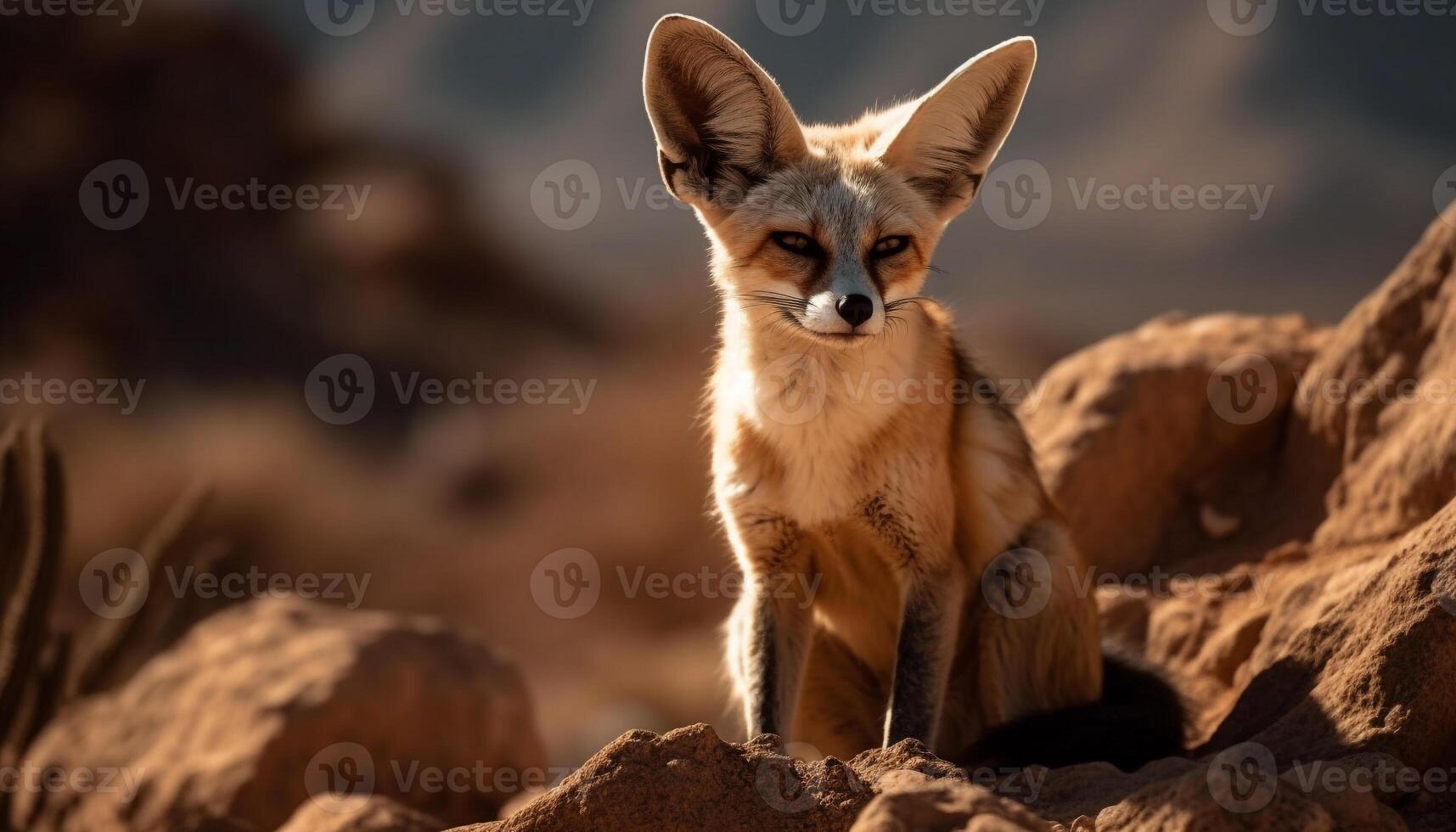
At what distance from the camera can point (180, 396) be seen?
11914 millimetres

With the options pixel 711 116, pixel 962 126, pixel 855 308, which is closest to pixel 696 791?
pixel 855 308

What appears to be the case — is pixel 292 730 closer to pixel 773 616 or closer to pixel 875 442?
pixel 773 616

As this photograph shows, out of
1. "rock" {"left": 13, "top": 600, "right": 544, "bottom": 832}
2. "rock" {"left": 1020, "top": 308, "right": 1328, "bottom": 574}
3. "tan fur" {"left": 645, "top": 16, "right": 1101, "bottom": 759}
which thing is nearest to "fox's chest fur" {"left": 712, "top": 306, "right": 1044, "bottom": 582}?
"tan fur" {"left": 645, "top": 16, "right": 1101, "bottom": 759}

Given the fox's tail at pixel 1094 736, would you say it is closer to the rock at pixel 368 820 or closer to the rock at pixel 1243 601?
the rock at pixel 1243 601

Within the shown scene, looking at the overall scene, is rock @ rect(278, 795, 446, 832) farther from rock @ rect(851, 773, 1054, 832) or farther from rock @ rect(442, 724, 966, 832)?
Answer: rock @ rect(851, 773, 1054, 832)

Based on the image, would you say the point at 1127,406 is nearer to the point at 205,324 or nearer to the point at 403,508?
the point at 403,508

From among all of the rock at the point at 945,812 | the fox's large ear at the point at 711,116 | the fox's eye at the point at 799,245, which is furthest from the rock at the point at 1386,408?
the rock at the point at 945,812

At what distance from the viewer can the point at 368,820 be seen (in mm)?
3480

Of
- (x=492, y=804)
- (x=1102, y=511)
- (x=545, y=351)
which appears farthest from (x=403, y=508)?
(x=1102, y=511)

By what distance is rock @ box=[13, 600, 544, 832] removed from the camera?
15.3 feet

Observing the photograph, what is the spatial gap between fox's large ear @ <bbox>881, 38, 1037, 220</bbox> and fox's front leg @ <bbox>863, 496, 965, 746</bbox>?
899 millimetres

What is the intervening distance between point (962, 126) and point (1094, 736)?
1.69m

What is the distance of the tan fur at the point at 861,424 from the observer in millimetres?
3432

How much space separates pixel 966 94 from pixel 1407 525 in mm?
2087
